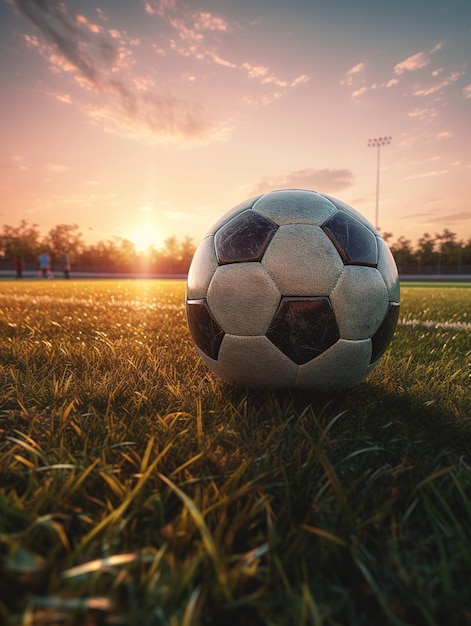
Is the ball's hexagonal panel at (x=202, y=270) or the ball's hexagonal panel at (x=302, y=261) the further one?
the ball's hexagonal panel at (x=202, y=270)

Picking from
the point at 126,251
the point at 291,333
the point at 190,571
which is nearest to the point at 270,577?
the point at 190,571

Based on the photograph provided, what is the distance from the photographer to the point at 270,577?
36.3 inches

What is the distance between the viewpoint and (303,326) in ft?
6.30

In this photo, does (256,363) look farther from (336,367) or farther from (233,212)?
(233,212)

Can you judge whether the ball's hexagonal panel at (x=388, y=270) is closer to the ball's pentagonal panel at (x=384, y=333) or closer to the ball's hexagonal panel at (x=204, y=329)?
the ball's pentagonal panel at (x=384, y=333)

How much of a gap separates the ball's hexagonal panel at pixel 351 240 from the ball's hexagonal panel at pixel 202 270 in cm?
66

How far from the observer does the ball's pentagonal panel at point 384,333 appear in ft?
6.97

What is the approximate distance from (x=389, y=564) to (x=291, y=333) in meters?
1.10

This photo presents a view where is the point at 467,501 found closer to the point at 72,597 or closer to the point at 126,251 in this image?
the point at 72,597

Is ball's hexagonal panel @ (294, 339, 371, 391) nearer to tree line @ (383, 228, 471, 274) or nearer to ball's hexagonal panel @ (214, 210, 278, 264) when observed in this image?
ball's hexagonal panel @ (214, 210, 278, 264)

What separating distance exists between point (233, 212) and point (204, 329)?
744 mm

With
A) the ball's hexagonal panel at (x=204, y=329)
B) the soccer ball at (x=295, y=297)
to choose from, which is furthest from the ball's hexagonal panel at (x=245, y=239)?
the ball's hexagonal panel at (x=204, y=329)

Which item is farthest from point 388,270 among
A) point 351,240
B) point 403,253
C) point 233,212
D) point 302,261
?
point 403,253

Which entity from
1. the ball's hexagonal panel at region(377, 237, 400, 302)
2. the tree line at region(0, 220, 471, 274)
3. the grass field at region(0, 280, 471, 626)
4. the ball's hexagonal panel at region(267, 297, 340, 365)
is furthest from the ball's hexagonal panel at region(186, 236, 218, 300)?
the tree line at region(0, 220, 471, 274)
